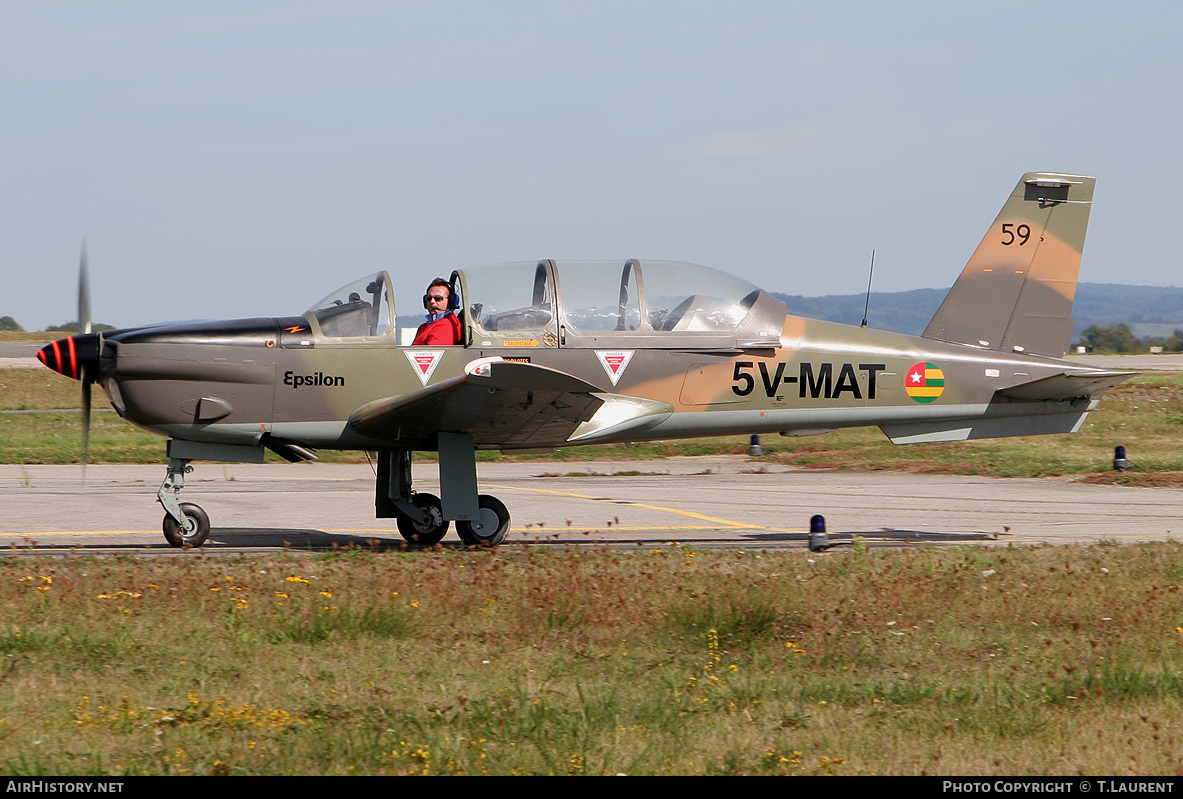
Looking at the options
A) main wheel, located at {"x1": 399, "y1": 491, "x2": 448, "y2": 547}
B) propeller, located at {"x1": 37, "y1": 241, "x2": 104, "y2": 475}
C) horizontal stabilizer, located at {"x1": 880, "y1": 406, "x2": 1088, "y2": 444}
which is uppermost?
propeller, located at {"x1": 37, "y1": 241, "x2": 104, "y2": 475}

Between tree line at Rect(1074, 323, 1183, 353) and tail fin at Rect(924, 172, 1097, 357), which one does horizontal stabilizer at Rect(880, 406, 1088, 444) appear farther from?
tree line at Rect(1074, 323, 1183, 353)

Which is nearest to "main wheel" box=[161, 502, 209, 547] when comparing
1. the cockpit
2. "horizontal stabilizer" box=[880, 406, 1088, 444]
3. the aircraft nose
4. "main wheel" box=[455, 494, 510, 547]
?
the aircraft nose

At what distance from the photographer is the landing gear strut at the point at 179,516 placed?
1068cm

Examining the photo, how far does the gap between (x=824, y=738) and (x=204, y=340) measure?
7.22 metres

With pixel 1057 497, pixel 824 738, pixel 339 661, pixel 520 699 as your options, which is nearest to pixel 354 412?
pixel 339 661

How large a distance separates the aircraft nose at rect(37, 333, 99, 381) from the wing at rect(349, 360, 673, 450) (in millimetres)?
2346

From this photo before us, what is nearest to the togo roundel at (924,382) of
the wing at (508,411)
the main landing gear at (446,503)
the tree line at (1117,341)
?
the wing at (508,411)

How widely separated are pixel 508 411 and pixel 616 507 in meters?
4.90

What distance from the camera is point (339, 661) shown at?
6711 mm

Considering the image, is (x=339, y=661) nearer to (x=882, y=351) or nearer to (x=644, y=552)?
(x=644, y=552)

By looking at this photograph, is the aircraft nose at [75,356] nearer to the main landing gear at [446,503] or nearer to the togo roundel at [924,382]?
the main landing gear at [446,503]

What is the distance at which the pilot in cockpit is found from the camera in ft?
35.5

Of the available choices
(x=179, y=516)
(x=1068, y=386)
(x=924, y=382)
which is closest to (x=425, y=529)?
(x=179, y=516)

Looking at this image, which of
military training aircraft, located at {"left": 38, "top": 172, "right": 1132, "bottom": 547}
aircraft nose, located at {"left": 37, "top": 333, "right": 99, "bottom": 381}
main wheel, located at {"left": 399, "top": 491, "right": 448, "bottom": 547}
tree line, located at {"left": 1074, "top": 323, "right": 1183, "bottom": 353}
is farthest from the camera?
tree line, located at {"left": 1074, "top": 323, "right": 1183, "bottom": 353}
